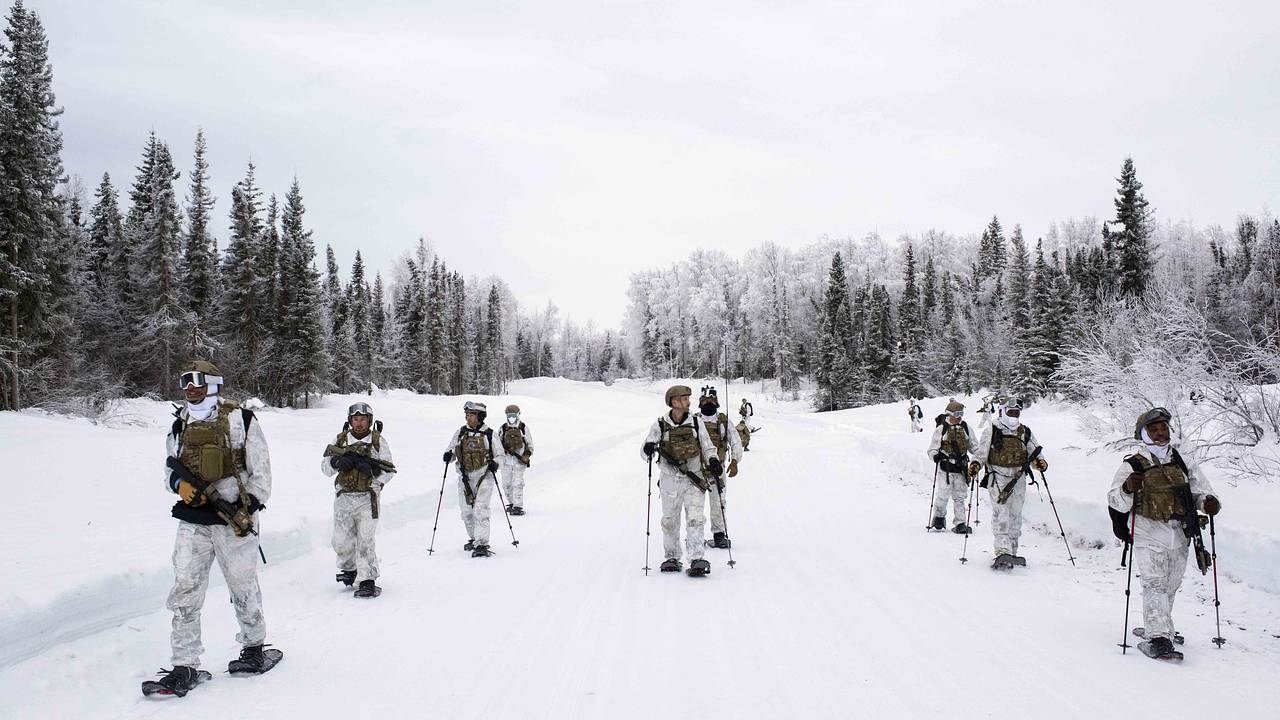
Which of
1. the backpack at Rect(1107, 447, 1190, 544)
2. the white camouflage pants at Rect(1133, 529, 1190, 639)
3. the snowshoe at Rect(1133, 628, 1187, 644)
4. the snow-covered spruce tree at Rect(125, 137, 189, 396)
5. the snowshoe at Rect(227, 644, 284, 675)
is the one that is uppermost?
the snow-covered spruce tree at Rect(125, 137, 189, 396)

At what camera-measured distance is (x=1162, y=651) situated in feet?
19.2

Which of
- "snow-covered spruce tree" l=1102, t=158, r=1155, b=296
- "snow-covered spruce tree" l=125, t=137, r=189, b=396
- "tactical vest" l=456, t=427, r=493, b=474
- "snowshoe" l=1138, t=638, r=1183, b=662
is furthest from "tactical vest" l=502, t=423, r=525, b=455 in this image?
"snow-covered spruce tree" l=1102, t=158, r=1155, b=296

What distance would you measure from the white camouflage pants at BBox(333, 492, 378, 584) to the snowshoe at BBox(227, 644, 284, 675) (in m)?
2.26

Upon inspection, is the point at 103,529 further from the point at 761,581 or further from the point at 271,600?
the point at 761,581

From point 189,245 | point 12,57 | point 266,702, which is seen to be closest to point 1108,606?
point 266,702

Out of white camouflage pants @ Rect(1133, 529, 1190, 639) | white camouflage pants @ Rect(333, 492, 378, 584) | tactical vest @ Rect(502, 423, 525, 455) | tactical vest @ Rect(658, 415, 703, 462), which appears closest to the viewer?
white camouflage pants @ Rect(1133, 529, 1190, 639)

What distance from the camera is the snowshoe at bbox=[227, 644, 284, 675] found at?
17.9ft

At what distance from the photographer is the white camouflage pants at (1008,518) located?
30.9 ft

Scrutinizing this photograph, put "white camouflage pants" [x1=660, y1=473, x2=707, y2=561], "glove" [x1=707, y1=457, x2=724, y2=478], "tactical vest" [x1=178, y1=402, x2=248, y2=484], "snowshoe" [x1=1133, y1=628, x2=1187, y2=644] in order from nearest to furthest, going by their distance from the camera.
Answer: "tactical vest" [x1=178, y1=402, x2=248, y2=484], "snowshoe" [x1=1133, y1=628, x2=1187, y2=644], "white camouflage pants" [x1=660, y1=473, x2=707, y2=561], "glove" [x1=707, y1=457, x2=724, y2=478]

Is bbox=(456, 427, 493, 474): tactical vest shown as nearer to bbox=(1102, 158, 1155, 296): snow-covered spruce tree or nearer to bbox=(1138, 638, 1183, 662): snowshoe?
bbox=(1138, 638, 1183, 662): snowshoe

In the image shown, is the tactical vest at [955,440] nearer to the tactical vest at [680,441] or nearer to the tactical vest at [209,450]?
the tactical vest at [680,441]

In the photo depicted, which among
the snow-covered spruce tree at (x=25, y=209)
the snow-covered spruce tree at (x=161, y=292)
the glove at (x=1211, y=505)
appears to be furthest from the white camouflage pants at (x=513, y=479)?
the snow-covered spruce tree at (x=161, y=292)

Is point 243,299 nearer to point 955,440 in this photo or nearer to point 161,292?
point 161,292

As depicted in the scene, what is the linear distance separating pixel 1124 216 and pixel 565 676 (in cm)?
5415
